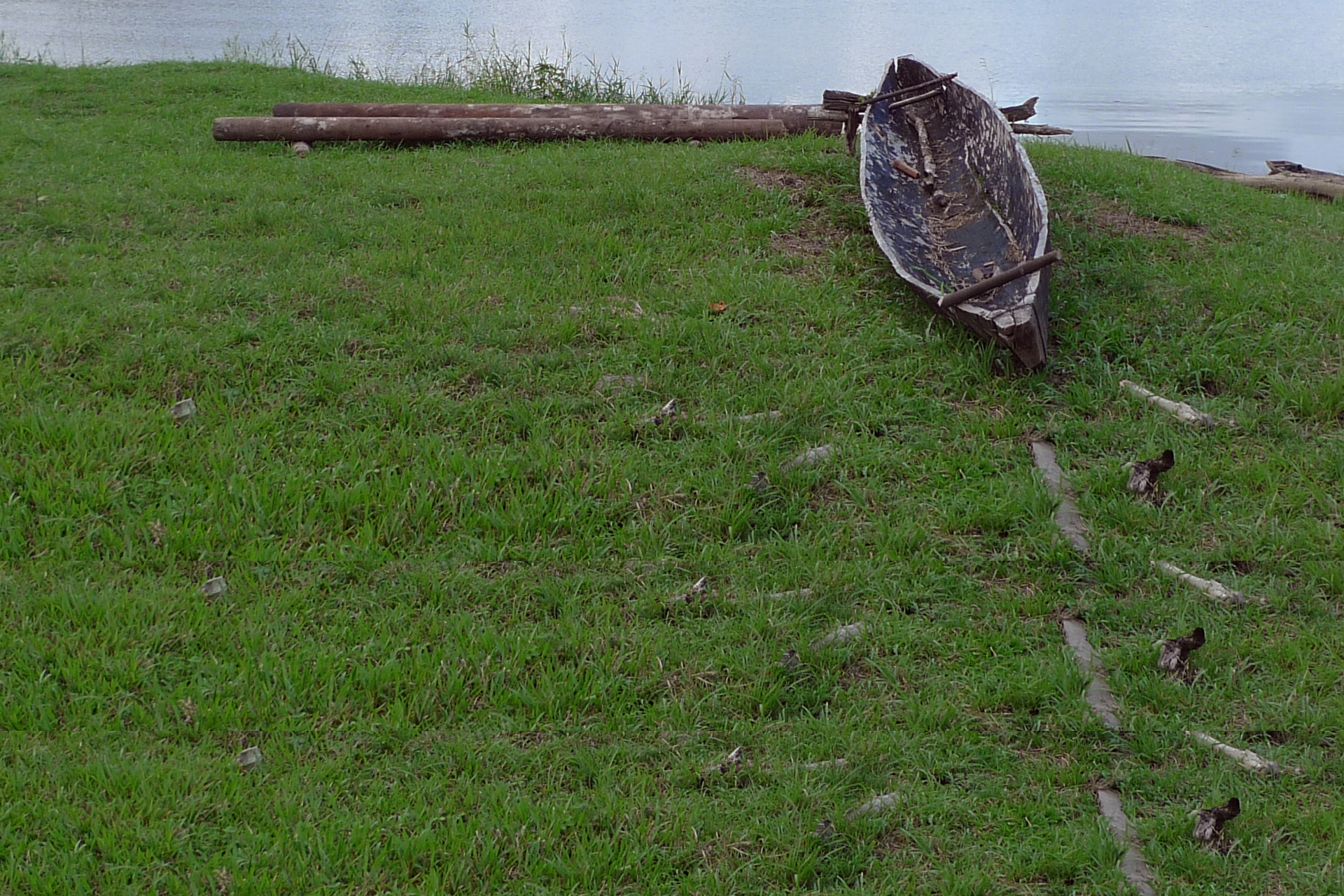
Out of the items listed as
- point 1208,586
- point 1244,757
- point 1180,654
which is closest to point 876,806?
point 1244,757

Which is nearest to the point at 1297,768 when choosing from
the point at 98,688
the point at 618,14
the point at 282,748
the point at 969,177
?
the point at 282,748

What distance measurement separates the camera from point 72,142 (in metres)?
8.98

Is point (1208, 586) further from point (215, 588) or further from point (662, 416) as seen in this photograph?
point (215, 588)

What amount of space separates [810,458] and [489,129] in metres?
5.84

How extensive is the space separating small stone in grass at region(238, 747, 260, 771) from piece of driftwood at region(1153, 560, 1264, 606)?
3.61 metres

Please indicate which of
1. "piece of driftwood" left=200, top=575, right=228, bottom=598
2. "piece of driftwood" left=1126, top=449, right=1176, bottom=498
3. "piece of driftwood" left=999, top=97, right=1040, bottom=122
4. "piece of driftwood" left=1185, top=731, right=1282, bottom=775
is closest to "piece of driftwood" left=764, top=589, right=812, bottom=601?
"piece of driftwood" left=1185, top=731, right=1282, bottom=775

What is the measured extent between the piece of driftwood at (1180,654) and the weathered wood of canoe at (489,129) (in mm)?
6934

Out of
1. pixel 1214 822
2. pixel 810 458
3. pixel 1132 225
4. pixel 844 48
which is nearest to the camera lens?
pixel 1214 822

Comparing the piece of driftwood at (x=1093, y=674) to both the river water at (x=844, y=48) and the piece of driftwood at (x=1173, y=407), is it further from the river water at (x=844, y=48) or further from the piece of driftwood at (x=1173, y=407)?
the river water at (x=844, y=48)

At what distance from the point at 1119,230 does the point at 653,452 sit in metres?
4.37

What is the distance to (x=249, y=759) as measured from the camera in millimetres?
3523

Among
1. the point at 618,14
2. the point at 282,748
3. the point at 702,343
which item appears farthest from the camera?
the point at 618,14

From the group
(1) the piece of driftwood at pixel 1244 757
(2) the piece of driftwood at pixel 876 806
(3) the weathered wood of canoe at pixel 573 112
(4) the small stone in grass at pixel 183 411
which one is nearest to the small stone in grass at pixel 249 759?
(2) the piece of driftwood at pixel 876 806

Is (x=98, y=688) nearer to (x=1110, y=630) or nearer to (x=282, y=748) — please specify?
(x=282, y=748)
